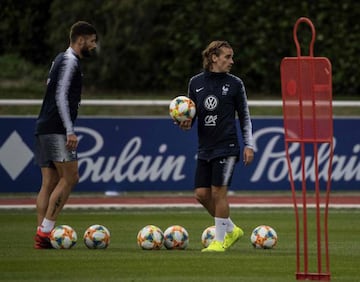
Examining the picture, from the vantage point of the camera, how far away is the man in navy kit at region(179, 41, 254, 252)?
13.2 metres

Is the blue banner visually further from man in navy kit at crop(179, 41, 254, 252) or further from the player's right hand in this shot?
man in navy kit at crop(179, 41, 254, 252)

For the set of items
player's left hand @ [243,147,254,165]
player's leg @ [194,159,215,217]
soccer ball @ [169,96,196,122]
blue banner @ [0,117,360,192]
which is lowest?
blue banner @ [0,117,360,192]

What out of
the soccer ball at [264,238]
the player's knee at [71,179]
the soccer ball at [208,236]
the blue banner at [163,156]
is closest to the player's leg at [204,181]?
the soccer ball at [208,236]

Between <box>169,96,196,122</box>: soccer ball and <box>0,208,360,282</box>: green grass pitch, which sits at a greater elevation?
<box>169,96,196,122</box>: soccer ball

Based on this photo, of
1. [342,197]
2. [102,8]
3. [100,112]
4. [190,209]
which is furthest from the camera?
[102,8]

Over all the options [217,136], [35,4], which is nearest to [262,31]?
[35,4]

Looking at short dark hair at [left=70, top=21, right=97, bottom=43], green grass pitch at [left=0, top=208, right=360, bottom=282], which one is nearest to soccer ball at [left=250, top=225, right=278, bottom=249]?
green grass pitch at [left=0, top=208, right=360, bottom=282]

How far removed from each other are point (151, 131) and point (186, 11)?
9218mm

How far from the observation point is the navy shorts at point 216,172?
43.4 feet

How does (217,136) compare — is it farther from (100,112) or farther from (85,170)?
(100,112)

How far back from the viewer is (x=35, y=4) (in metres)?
30.5

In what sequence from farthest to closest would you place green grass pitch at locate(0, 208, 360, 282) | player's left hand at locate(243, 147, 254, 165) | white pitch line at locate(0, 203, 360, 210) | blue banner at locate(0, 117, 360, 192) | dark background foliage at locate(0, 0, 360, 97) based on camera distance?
1. dark background foliage at locate(0, 0, 360, 97)
2. blue banner at locate(0, 117, 360, 192)
3. white pitch line at locate(0, 203, 360, 210)
4. player's left hand at locate(243, 147, 254, 165)
5. green grass pitch at locate(0, 208, 360, 282)

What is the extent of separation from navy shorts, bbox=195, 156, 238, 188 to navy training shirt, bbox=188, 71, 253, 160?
0.19ft

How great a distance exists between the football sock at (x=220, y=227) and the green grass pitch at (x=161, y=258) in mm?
226
